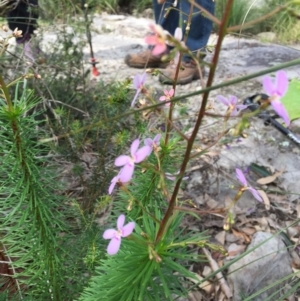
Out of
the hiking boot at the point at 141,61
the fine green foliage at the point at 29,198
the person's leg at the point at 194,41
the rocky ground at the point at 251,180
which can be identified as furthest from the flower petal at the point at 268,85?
the hiking boot at the point at 141,61

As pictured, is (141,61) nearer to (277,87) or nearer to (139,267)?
(139,267)

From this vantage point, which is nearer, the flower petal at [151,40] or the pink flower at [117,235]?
the flower petal at [151,40]

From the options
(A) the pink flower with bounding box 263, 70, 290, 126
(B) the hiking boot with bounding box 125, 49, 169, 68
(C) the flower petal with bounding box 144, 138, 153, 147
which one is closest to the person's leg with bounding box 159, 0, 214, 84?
(B) the hiking boot with bounding box 125, 49, 169, 68

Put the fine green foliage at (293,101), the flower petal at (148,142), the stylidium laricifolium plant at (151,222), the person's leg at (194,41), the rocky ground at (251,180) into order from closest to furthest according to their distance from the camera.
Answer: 1. the stylidium laricifolium plant at (151,222)
2. the flower petal at (148,142)
3. the fine green foliage at (293,101)
4. the rocky ground at (251,180)
5. the person's leg at (194,41)

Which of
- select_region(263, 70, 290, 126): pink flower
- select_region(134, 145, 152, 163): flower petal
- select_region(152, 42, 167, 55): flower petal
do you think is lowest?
select_region(134, 145, 152, 163): flower petal

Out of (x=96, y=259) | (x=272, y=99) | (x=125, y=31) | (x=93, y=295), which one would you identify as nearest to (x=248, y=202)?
(x=96, y=259)

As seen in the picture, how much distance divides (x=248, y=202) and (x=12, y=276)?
3.24 ft

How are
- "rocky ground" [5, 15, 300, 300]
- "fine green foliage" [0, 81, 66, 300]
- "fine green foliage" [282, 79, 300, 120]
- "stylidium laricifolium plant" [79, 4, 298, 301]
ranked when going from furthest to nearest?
"rocky ground" [5, 15, 300, 300] → "fine green foliage" [282, 79, 300, 120] → "fine green foliage" [0, 81, 66, 300] → "stylidium laricifolium plant" [79, 4, 298, 301]

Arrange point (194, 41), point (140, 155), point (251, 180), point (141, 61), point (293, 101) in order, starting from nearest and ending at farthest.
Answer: point (140, 155) < point (293, 101) < point (251, 180) < point (194, 41) < point (141, 61)

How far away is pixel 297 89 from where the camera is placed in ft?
4.57

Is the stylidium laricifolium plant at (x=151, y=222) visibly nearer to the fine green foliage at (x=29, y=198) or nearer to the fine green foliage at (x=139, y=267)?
the fine green foliage at (x=139, y=267)

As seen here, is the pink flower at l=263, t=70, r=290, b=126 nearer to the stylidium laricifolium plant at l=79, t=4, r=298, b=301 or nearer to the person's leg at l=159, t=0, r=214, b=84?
the stylidium laricifolium plant at l=79, t=4, r=298, b=301

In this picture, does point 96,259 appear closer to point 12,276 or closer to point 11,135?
point 12,276

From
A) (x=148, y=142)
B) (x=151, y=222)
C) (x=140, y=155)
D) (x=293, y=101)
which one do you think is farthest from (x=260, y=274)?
(x=140, y=155)
